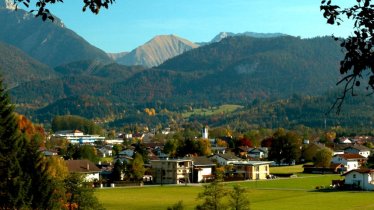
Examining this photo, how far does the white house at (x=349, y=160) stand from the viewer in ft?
292

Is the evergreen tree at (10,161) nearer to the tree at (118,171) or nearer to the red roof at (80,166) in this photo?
the red roof at (80,166)

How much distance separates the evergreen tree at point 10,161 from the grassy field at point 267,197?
16232 millimetres

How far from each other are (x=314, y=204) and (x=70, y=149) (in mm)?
51404

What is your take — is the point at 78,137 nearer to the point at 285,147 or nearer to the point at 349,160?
the point at 285,147

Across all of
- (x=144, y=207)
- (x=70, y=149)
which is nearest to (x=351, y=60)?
(x=144, y=207)

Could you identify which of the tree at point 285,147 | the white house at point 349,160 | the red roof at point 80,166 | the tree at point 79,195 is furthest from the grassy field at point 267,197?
the tree at point 285,147

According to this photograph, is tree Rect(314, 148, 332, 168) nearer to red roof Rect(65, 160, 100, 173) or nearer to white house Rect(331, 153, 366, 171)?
white house Rect(331, 153, 366, 171)

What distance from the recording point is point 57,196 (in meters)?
35.8

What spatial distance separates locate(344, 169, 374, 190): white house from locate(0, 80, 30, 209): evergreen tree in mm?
38164

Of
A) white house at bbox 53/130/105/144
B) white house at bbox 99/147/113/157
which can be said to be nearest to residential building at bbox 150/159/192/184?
white house at bbox 99/147/113/157

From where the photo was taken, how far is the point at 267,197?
183 feet

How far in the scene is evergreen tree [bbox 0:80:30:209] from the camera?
1243 inches

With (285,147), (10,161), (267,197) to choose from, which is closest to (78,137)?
(285,147)

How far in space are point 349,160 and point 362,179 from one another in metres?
26.5
